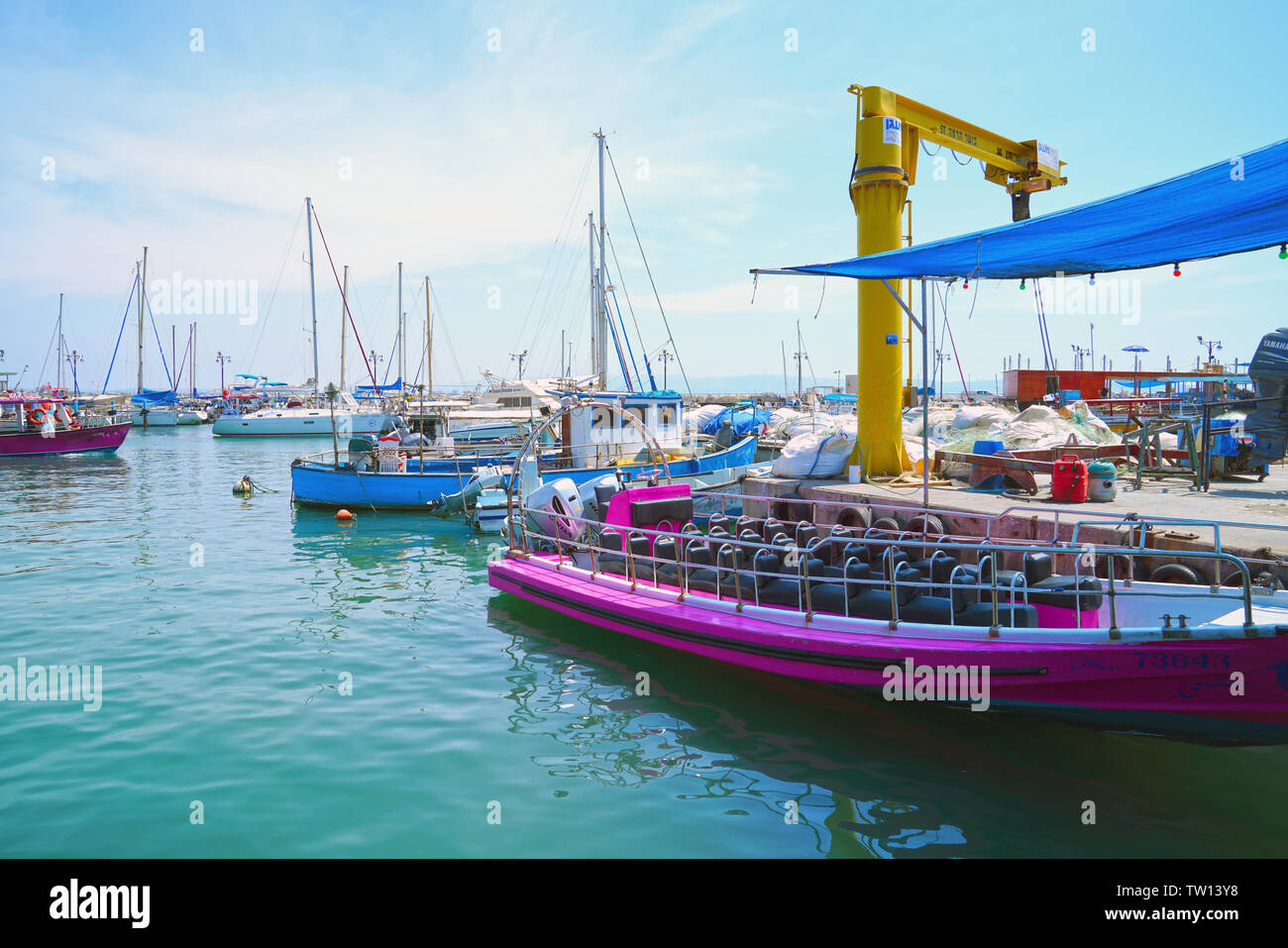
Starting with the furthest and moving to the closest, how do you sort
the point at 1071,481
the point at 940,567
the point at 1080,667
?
the point at 1071,481 → the point at 940,567 → the point at 1080,667

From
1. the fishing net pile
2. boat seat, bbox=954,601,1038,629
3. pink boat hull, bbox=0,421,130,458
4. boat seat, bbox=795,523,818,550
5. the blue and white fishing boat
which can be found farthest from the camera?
pink boat hull, bbox=0,421,130,458

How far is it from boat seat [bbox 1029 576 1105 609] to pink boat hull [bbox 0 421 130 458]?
153 ft

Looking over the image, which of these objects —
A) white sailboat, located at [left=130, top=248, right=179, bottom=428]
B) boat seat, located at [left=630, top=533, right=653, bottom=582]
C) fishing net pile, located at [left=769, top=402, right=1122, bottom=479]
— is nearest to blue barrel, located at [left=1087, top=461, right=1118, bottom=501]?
fishing net pile, located at [left=769, top=402, right=1122, bottom=479]

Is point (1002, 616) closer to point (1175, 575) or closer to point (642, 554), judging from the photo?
point (1175, 575)

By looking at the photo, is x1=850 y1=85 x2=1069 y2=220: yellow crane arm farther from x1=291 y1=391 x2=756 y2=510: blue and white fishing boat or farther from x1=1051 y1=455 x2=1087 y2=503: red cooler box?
x1=291 y1=391 x2=756 y2=510: blue and white fishing boat

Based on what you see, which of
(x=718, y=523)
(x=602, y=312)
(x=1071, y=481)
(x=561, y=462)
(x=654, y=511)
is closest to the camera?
(x=654, y=511)

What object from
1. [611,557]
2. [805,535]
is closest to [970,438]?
[805,535]

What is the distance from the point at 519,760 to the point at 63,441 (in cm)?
4439

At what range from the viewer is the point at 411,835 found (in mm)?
5816

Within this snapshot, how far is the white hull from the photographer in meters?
62.4

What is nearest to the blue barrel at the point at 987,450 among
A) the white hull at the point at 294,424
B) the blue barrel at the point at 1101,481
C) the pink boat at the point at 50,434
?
the blue barrel at the point at 1101,481

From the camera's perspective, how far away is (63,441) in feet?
134

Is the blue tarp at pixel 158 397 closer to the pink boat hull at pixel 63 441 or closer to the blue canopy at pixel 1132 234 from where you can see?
the pink boat hull at pixel 63 441

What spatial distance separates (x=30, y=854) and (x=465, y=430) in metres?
39.3
